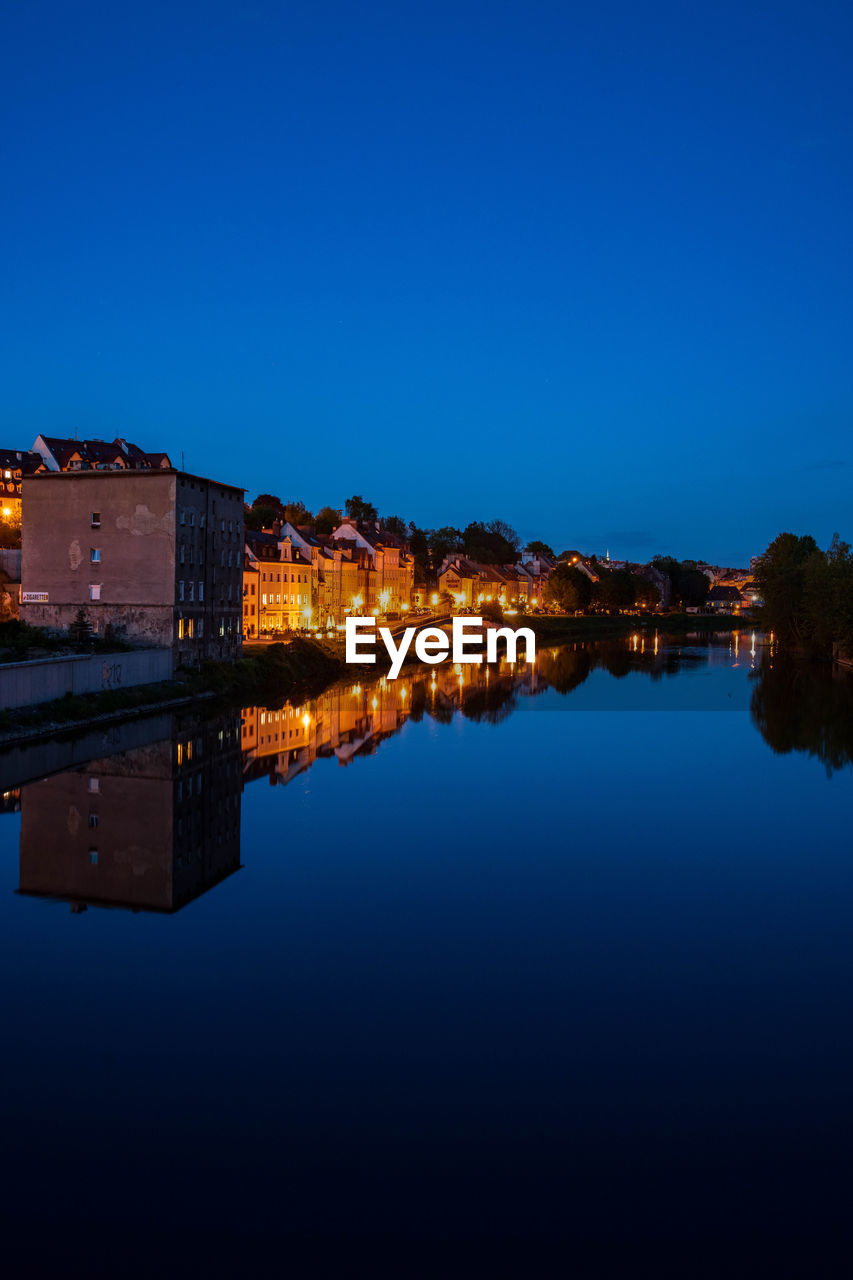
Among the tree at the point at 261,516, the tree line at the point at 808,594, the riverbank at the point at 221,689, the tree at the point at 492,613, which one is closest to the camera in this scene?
the riverbank at the point at 221,689

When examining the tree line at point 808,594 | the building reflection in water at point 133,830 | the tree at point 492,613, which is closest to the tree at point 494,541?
the tree at point 492,613

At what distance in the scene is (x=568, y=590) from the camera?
118562mm

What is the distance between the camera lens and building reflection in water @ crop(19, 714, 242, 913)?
14.8 meters

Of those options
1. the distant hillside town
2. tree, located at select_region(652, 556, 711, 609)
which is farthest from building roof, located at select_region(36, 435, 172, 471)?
tree, located at select_region(652, 556, 711, 609)

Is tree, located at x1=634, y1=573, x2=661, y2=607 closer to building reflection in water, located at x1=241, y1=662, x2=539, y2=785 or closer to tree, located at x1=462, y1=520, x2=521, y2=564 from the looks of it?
tree, located at x1=462, y1=520, x2=521, y2=564

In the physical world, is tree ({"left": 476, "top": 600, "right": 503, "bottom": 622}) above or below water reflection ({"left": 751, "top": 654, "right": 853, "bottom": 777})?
above

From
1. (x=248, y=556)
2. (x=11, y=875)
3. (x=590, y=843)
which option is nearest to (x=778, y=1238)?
(x=590, y=843)

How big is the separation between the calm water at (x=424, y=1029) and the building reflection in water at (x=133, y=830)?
11cm

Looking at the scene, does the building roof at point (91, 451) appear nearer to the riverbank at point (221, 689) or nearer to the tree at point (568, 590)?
the riverbank at point (221, 689)

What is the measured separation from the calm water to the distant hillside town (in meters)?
16.7

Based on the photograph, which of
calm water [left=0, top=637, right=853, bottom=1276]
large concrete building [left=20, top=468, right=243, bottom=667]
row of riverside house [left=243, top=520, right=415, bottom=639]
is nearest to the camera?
calm water [left=0, top=637, right=853, bottom=1276]

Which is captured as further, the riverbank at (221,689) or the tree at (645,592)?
the tree at (645,592)

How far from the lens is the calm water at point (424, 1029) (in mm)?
6648

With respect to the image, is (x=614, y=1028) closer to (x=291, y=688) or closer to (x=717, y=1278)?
(x=717, y=1278)
